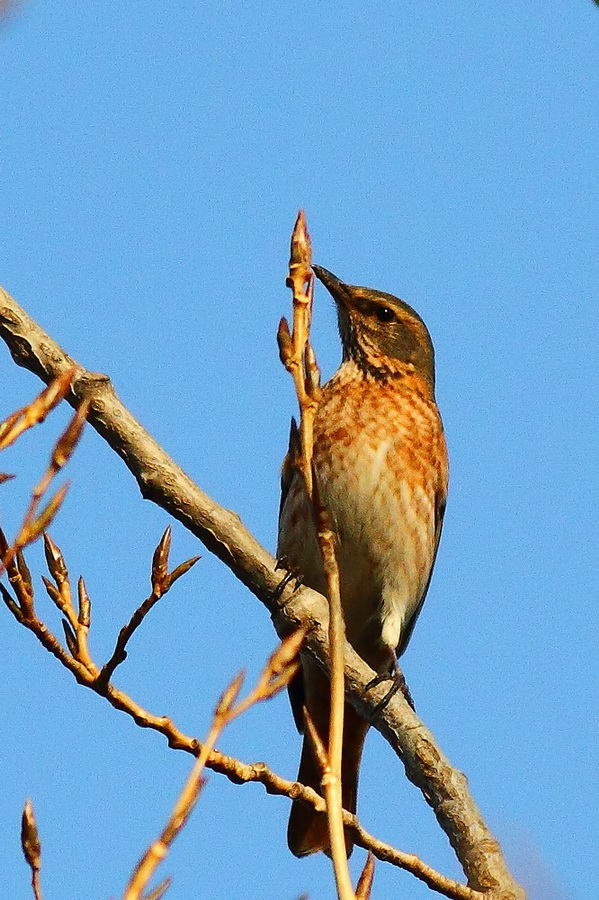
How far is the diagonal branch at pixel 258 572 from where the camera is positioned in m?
4.67

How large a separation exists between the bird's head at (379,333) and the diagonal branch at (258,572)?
310 cm

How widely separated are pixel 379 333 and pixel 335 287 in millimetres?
405

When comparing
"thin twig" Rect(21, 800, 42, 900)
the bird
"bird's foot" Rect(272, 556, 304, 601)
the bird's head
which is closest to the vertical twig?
"thin twig" Rect(21, 800, 42, 900)

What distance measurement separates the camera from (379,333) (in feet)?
28.0

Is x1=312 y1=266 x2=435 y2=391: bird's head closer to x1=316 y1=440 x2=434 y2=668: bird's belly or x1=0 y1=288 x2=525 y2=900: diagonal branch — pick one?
x1=316 y1=440 x2=434 y2=668: bird's belly

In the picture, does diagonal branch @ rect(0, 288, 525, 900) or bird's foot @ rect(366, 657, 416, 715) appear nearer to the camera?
diagonal branch @ rect(0, 288, 525, 900)

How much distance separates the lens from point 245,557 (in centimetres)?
508

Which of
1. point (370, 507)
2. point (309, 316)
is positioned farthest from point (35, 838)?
point (370, 507)

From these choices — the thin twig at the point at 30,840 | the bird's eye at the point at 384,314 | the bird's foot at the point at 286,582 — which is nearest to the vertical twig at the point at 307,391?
the thin twig at the point at 30,840

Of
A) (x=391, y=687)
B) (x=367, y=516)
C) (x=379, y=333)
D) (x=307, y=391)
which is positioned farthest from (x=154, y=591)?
(x=379, y=333)

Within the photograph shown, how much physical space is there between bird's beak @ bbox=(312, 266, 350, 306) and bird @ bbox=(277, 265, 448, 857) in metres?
0.02

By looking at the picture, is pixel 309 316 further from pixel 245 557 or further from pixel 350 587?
pixel 350 587

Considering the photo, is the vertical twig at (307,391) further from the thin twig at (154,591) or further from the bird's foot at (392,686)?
the bird's foot at (392,686)

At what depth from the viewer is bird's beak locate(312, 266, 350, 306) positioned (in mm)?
8406
